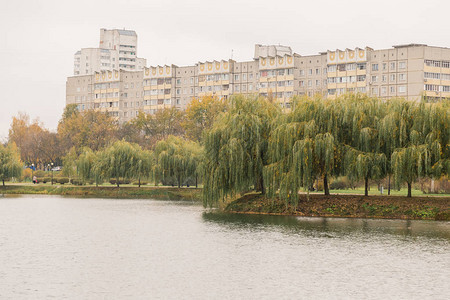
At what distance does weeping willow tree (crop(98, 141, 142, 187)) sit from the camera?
84062 millimetres

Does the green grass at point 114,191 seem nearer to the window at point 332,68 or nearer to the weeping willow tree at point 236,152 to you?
the weeping willow tree at point 236,152

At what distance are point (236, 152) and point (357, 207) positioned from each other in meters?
11.1

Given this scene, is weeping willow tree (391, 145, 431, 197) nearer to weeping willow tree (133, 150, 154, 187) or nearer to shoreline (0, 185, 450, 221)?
shoreline (0, 185, 450, 221)

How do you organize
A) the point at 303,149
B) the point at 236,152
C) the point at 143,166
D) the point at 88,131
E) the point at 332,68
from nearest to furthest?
1. the point at 303,149
2. the point at 236,152
3. the point at 143,166
4. the point at 88,131
5. the point at 332,68

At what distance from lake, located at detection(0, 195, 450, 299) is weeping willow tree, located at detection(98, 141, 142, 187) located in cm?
3706

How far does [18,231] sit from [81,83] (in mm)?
135652

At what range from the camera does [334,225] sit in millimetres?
42469

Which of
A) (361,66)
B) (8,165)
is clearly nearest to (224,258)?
(8,165)

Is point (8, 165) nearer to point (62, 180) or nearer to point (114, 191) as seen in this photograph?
point (62, 180)

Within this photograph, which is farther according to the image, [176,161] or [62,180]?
[62,180]

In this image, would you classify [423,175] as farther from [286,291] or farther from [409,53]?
[409,53]

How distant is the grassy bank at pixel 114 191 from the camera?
78.5 metres

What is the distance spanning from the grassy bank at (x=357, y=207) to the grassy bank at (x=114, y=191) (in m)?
23.8

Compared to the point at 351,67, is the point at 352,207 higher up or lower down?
lower down
